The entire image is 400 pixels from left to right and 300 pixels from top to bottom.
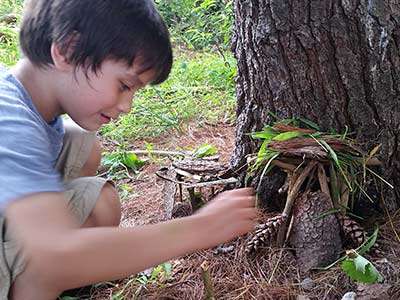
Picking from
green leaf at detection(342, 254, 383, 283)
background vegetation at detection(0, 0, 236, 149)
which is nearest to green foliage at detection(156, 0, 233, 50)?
background vegetation at detection(0, 0, 236, 149)

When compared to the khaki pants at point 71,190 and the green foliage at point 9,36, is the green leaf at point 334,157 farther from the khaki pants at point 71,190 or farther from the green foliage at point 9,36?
the green foliage at point 9,36

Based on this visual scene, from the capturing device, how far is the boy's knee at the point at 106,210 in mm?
1470

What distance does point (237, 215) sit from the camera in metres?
1.08

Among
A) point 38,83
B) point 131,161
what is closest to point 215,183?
point 38,83

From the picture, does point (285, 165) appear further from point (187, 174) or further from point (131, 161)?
point (131, 161)

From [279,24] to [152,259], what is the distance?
82cm

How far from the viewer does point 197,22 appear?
489 centimetres

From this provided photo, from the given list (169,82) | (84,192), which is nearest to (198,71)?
(169,82)

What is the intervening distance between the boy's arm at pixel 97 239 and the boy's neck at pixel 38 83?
0.35 m

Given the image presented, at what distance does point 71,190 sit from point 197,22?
12.0 ft

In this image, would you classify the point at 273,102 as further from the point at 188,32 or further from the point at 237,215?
the point at 188,32

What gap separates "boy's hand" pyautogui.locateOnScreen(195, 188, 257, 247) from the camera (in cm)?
106

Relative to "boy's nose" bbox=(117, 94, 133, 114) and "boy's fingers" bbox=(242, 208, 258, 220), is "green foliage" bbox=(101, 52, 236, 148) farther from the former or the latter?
"boy's fingers" bbox=(242, 208, 258, 220)

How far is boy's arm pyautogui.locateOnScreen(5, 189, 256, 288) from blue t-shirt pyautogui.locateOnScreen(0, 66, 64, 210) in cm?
2
